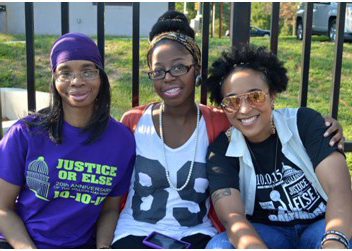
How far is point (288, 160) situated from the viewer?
8.12ft

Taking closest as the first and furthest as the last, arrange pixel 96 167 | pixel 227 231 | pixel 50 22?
pixel 227 231, pixel 96 167, pixel 50 22

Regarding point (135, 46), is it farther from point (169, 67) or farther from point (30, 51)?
point (30, 51)

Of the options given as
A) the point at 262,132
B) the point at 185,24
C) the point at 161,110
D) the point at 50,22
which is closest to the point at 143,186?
the point at 161,110

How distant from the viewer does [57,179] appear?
7.95ft

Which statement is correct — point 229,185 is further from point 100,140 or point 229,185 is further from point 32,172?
point 32,172

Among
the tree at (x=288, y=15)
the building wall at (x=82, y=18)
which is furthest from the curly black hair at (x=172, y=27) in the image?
the tree at (x=288, y=15)

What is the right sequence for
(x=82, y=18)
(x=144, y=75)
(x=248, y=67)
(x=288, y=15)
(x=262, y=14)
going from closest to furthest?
1. (x=248, y=67)
2. (x=144, y=75)
3. (x=82, y=18)
4. (x=288, y=15)
5. (x=262, y=14)

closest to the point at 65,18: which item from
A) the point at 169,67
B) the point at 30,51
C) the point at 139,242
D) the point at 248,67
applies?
the point at 30,51

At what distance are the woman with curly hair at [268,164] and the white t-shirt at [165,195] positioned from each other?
13 centimetres

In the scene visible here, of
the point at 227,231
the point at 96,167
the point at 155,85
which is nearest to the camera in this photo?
the point at 227,231

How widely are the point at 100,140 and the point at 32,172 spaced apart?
0.38 metres

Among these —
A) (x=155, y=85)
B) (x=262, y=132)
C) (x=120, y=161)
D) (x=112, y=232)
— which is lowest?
(x=112, y=232)

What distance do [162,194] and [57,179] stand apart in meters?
0.56

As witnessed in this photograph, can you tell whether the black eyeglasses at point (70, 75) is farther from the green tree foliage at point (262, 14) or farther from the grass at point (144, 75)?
the green tree foliage at point (262, 14)
